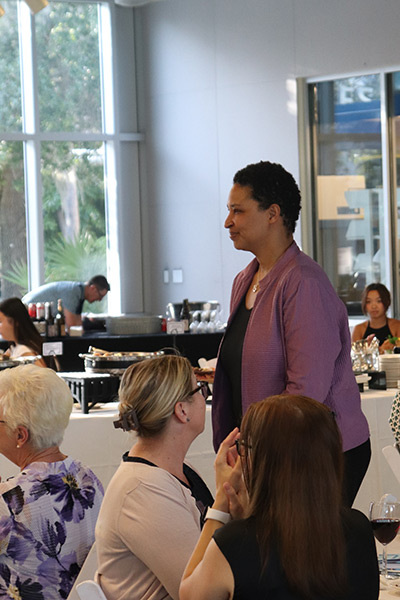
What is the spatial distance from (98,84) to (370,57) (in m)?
3.39

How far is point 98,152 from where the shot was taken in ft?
35.0

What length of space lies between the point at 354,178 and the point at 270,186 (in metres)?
6.57

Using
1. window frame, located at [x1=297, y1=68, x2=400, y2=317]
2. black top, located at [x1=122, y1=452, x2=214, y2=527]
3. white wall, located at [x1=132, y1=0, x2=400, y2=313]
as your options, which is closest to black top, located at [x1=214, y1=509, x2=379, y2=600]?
black top, located at [x1=122, y1=452, x2=214, y2=527]

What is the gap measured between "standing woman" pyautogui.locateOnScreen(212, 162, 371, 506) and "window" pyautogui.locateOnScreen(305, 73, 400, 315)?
633 centimetres

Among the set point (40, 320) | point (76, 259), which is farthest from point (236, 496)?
point (76, 259)

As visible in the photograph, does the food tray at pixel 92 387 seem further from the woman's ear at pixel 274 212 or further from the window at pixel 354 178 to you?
the window at pixel 354 178

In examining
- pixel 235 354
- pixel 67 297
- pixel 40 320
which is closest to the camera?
pixel 235 354

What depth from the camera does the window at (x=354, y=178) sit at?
28.5 feet

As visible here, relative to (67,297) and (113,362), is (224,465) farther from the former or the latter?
(67,297)

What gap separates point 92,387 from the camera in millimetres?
4129

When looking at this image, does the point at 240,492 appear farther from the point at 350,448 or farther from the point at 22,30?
the point at 22,30

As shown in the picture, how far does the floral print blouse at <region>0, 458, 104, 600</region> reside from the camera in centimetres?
233

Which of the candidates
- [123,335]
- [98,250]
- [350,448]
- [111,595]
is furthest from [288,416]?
[98,250]

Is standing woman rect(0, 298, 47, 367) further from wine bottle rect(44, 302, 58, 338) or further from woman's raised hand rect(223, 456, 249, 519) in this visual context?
woman's raised hand rect(223, 456, 249, 519)
